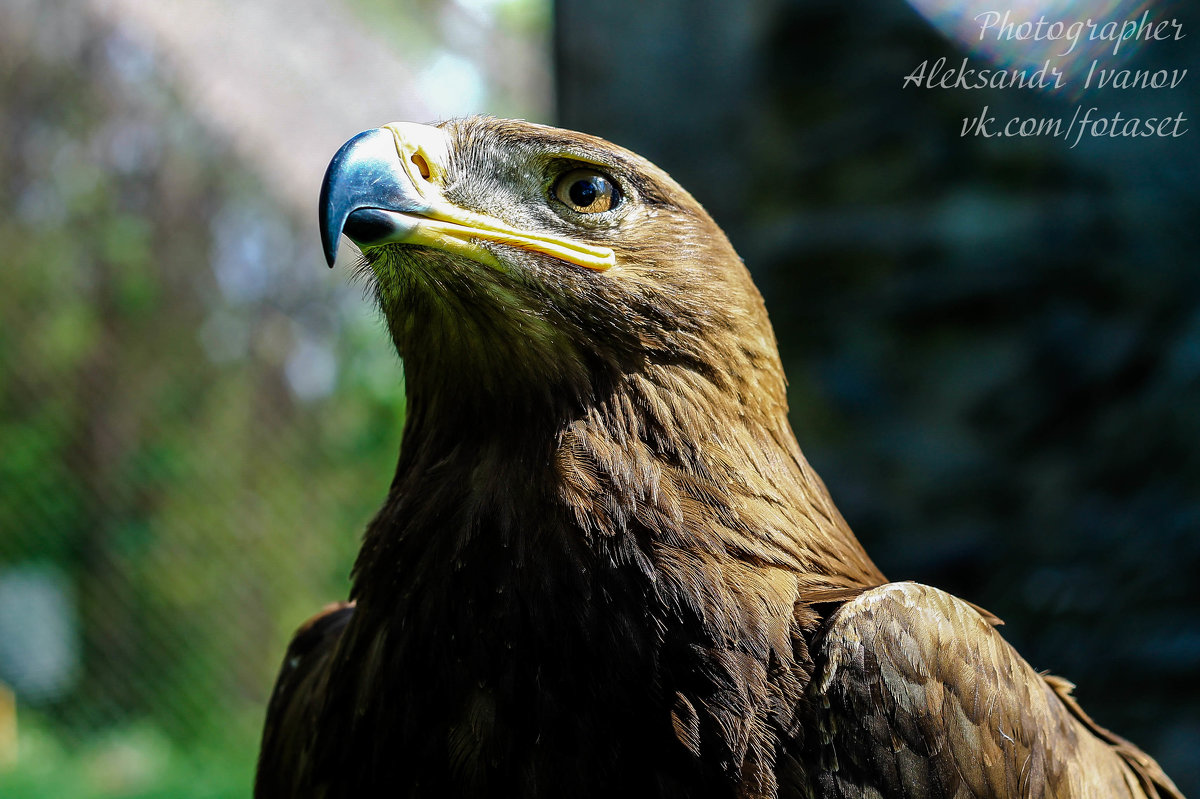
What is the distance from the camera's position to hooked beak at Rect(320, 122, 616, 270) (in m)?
1.88

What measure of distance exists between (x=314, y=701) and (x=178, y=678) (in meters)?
6.44

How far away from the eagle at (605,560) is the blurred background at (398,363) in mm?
663

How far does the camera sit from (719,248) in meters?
2.30

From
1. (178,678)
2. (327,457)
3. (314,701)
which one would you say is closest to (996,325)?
(314,701)

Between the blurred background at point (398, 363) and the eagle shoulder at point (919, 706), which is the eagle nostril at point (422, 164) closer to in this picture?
the blurred background at point (398, 363)

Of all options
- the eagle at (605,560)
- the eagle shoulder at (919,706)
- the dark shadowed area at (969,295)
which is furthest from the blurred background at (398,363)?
the eagle shoulder at (919,706)

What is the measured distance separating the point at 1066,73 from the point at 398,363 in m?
3.53

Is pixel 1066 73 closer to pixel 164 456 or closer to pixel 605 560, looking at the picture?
pixel 605 560

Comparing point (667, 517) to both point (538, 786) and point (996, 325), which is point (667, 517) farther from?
point (996, 325)

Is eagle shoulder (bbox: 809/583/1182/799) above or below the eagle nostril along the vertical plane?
below

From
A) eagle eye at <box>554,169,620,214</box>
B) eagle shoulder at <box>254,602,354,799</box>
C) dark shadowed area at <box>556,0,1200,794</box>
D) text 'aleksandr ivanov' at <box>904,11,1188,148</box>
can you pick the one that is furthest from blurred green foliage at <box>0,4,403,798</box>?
eagle eye at <box>554,169,620,214</box>

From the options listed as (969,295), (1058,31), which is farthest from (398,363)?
(1058,31)

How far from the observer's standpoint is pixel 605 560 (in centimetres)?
190

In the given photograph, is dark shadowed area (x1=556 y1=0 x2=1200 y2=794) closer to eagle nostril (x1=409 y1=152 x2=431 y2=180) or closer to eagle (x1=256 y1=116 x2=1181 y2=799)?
eagle (x1=256 y1=116 x2=1181 y2=799)
